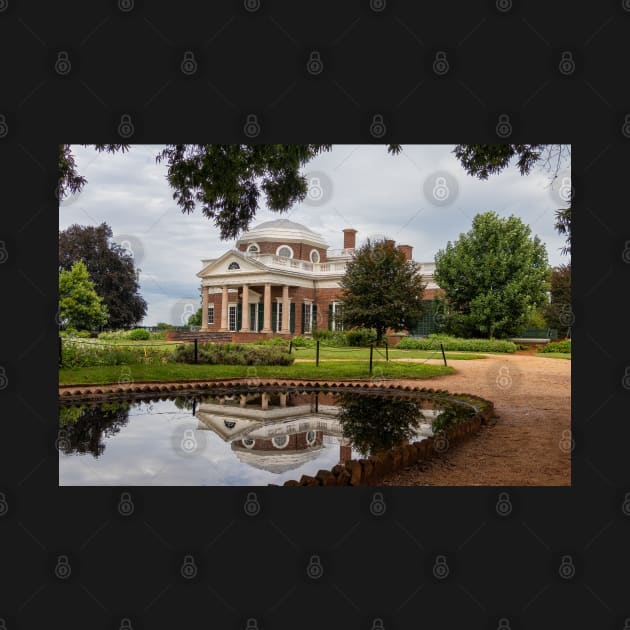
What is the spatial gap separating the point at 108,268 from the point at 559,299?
23047mm

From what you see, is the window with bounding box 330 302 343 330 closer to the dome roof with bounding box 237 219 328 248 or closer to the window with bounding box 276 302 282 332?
the window with bounding box 276 302 282 332

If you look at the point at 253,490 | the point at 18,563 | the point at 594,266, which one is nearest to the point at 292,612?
the point at 253,490

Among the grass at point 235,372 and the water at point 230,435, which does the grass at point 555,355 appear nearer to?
the grass at point 235,372

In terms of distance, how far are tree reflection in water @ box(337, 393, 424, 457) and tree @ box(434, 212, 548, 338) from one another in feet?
50.2

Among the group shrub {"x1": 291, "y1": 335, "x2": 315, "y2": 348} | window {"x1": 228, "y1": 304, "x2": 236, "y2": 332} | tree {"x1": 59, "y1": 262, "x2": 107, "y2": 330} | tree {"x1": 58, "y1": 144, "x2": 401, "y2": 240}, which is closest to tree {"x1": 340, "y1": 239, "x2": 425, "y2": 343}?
shrub {"x1": 291, "y1": 335, "x2": 315, "y2": 348}

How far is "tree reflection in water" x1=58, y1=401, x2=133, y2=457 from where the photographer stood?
5398 millimetres

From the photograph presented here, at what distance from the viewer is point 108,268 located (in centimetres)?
2003

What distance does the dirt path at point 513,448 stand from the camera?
4.20 m

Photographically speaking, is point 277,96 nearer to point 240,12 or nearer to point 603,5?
point 240,12

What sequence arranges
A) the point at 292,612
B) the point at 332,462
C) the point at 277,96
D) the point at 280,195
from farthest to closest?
the point at 280,195, the point at 332,462, the point at 277,96, the point at 292,612

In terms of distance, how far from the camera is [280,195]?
621 centimetres

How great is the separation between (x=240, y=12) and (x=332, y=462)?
11.6 feet

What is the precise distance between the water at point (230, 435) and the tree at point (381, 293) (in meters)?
10.3

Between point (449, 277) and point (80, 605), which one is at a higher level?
point (449, 277)
